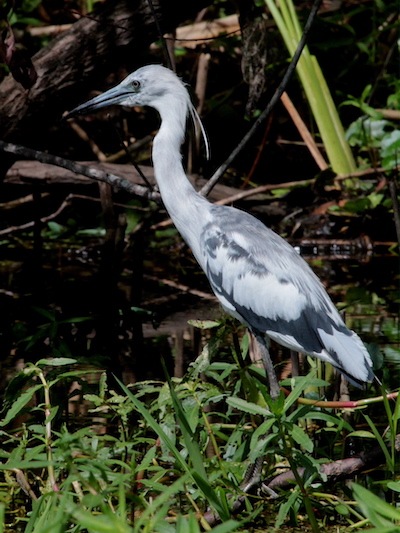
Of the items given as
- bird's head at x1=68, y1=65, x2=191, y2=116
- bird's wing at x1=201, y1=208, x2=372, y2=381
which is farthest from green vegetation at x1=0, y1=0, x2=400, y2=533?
bird's head at x1=68, y1=65, x2=191, y2=116

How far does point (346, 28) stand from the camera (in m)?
9.04

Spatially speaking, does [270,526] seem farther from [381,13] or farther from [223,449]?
[381,13]

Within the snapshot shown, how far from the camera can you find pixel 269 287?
3980mm

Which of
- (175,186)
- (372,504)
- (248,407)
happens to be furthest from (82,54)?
(372,504)

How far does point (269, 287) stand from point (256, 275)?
0.07 metres

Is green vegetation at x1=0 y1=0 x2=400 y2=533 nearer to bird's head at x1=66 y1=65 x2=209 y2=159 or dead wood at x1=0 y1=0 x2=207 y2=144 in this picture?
dead wood at x1=0 y1=0 x2=207 y2=144

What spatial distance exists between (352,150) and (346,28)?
3.68 feet

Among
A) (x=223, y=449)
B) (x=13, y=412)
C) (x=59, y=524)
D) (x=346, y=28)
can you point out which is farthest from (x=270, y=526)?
(x=346, y=28)

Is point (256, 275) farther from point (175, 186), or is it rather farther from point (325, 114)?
point (325, 114)

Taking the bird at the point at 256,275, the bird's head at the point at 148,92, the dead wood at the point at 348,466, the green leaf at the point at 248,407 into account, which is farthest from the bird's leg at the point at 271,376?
the bird's head at the point at 148,92

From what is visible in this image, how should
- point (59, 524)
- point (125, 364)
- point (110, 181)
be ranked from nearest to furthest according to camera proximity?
point (59, 524) < point (110, 181) < point (125, 364)

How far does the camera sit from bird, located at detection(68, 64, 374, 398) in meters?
3.76

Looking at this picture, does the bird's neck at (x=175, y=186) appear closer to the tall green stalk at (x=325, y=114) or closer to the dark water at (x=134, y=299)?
the dark water at (x=134, y=299)

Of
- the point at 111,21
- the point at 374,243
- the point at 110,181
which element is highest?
the point at 111,21
